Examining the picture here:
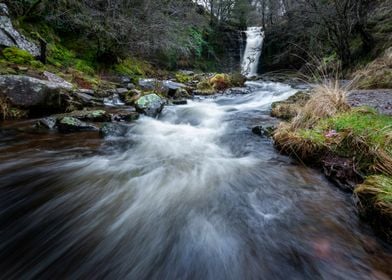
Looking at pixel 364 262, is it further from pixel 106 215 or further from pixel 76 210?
pixel 76 210

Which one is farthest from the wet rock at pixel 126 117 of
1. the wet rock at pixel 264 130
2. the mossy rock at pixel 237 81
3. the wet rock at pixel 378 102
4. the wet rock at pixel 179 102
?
the mossy rock at pixel 237 81

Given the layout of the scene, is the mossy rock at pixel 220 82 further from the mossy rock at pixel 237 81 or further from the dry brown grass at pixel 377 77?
the dry brown grass at pixel 377 77

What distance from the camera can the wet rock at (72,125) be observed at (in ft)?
16.1

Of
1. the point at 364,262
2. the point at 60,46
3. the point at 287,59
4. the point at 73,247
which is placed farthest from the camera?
the point at 287,59

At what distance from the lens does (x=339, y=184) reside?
117 inches

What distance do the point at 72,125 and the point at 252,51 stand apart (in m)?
20.8

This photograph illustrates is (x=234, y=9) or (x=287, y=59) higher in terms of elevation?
(x=234, y=9)

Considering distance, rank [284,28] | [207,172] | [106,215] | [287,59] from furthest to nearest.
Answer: [287,59], [284,28], [207,172], [106,215]

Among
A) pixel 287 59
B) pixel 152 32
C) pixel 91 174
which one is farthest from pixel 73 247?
pixel 287 59

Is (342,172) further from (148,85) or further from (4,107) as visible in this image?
(148,85)

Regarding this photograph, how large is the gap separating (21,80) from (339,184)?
613cm

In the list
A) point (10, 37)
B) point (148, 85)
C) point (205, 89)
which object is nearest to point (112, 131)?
point (148, 85)

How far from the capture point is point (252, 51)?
23.0 meters

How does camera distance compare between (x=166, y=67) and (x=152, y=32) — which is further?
(x=166, y=67)
